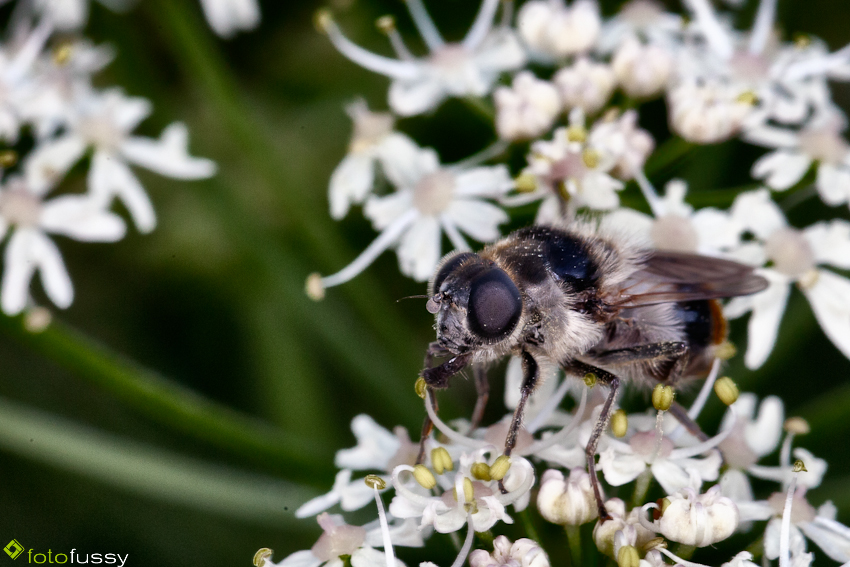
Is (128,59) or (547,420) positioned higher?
(128,59)

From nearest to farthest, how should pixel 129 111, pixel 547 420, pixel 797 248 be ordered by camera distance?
pixel 547 420 < pixel 797 248 < pixel 129 111

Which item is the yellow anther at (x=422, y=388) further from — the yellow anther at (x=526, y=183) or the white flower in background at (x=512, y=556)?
the yellow anther at (x=526, y=183)

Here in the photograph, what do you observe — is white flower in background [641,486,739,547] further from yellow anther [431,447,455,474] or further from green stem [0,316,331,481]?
green stem [0,316,331,481]

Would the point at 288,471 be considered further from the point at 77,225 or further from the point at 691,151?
the point at 691,151

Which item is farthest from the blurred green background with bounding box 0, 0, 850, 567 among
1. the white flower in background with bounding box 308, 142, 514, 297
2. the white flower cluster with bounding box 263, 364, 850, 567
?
the white flower cluster with bounding box 263, 364, 850, 567

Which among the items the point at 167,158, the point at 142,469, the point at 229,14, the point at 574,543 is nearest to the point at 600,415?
the point at 574,543

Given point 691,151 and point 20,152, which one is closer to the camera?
point 691,151

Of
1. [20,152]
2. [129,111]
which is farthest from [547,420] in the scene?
[20,152]
